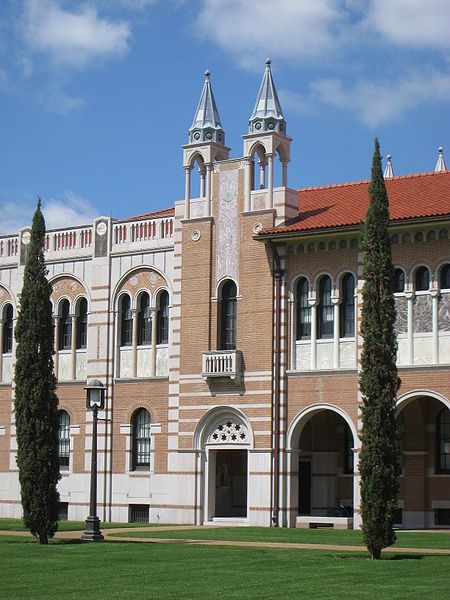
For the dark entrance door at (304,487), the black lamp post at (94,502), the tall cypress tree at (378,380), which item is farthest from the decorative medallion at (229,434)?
the tall cypress tree at (378,380)

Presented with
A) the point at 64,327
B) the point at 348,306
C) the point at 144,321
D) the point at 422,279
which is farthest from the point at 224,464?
the point at 422,279

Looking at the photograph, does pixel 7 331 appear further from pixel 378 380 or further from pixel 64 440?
pixel 378 380

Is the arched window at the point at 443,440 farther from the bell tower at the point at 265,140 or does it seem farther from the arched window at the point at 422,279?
the bell tower at the point at 265,140

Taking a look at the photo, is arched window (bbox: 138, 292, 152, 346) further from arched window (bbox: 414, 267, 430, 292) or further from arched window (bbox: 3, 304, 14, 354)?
arched window (bbox: 414, 267, 430, 292)

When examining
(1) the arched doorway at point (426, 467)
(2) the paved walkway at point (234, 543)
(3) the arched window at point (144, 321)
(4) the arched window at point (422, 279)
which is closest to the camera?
(2) the paved walkway at point (234, 543)

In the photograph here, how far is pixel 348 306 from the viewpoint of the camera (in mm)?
37938

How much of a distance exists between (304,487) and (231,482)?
296 cm

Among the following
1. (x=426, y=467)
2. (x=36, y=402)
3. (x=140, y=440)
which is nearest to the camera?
(x=36, y=402)

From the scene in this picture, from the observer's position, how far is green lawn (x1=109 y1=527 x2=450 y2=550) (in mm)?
30831

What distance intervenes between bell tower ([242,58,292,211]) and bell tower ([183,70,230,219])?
1.55m

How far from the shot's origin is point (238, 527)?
38.1 meters

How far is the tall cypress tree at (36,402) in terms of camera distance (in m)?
30.7

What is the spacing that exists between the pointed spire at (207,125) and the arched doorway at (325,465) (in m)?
10.4

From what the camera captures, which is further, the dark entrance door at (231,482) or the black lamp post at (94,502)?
the dark entrance door at (231,482)
